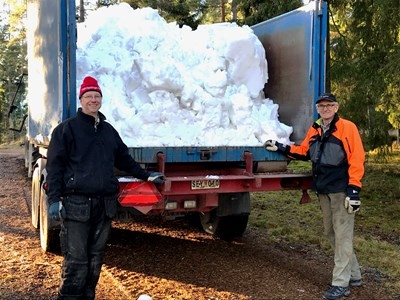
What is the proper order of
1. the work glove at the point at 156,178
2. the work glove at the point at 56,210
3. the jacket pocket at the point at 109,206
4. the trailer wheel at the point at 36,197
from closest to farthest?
the work glove at the point at 56,210 → the jacket pocket at the point at 109,206 → the work glove at the point at 156,178 → the trailer wheel at the point at 36,197

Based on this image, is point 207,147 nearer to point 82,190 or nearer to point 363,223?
point 82,190

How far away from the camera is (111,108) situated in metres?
5.16

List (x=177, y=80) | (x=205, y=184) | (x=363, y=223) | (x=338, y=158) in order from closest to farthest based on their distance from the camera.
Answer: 1. (x=338, y=158)
2. (x=205, y=184)
3. (x=177, y=80)
4. (x=363, y=223)

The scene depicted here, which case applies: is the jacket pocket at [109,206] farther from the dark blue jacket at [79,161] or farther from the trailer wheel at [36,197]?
the trailer wheel at [36,197]

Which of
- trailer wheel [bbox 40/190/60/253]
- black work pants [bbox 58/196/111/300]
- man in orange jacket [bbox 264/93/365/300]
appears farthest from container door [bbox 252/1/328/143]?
trailer wheel [bbox 40/190/60/253]

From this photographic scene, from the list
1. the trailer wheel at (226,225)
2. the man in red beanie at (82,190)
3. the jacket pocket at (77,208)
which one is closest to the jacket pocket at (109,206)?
the man in red beanie at (82,190)

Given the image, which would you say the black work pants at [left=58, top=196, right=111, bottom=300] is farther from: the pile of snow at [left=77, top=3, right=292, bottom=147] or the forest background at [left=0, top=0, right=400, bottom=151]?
the forest background at [left=0, top=0, right=400, bottom=151]

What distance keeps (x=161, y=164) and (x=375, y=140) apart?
26.6 feet

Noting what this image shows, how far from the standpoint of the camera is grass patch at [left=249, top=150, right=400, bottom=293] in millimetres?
6059

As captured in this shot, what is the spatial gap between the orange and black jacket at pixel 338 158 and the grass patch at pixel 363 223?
127 cm

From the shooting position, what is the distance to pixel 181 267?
17.9 feet

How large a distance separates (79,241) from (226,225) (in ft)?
10.5

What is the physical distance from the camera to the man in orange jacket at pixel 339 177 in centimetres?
458

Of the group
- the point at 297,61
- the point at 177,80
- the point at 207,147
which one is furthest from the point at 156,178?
the point at 297,61
